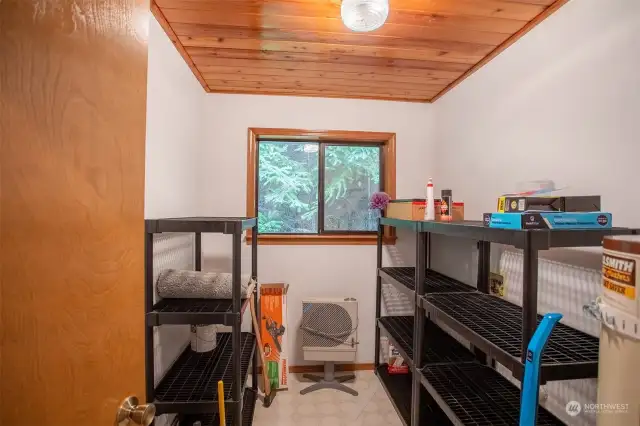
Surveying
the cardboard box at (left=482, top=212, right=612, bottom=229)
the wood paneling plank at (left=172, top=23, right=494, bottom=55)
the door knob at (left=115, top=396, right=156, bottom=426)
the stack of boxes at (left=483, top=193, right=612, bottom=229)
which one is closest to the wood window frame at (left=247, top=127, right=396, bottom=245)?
the wood paneling plank at (left=172, top=23, right=494, bottom=55)

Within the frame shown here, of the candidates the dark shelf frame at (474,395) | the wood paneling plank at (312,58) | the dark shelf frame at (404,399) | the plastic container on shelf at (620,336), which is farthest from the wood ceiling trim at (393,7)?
the dark shelf frame at (404,399)

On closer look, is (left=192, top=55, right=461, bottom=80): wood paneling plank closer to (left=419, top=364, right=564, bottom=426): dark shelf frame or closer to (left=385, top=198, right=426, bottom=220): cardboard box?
(left=385, top=198, right=426, bottom=220): cardboard box

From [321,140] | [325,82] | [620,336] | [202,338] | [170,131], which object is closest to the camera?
[620,336]

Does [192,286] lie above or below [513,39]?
below

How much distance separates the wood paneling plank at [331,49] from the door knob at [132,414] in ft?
Result: 5.68

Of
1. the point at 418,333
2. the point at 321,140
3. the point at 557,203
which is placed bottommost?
the point at 418,333

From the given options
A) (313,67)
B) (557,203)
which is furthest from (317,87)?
(557,203)

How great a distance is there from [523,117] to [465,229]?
767 millimetres

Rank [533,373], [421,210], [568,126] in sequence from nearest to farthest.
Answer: [533,373]
[568,126]
[421,210]

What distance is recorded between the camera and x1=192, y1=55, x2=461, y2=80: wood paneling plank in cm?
204

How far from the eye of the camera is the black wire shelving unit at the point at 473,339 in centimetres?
101

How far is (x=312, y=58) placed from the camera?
1.97 m

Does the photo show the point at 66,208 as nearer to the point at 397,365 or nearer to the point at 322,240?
the point at 322,240

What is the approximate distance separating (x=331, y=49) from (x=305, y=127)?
0.86 meters
